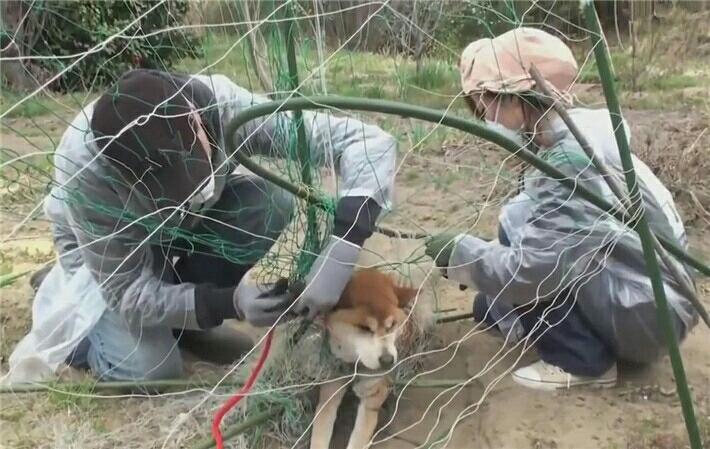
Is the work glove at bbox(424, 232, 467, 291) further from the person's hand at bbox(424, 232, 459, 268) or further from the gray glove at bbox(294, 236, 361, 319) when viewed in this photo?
the gray glove at bbox(294, 236, 361, 319)

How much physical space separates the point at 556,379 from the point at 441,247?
0.48 meters

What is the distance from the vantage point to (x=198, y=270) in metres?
2.24

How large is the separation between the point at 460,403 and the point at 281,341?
1.48 feet

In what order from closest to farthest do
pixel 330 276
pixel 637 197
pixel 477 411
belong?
1. pixel 637 197
2. pixel 330 276
3. pixel 477 411

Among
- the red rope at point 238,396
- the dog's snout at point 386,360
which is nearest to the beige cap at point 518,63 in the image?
the dog's snout at point 386,360

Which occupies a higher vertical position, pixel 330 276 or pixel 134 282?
pixel 330 276

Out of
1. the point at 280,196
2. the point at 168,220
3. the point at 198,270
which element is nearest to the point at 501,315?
the point at 280,196

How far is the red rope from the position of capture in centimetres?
174

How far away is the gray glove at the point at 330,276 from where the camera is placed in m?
1.71

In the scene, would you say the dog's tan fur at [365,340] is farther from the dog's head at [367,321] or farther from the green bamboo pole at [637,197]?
the green bamboo pole at [637,197]

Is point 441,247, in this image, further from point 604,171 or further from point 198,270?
point 198,270

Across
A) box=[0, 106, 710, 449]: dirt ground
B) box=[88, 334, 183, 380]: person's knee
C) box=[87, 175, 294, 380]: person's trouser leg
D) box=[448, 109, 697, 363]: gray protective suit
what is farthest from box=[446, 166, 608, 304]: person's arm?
box=[88, 334, 183, 380]: person's knee

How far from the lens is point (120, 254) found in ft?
6.45

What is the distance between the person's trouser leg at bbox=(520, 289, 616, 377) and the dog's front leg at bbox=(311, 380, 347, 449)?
0.49 meters
